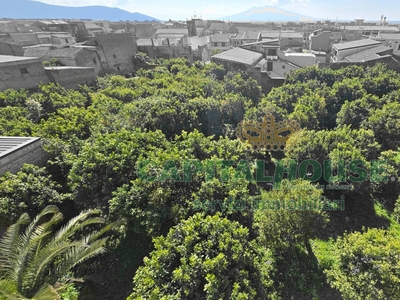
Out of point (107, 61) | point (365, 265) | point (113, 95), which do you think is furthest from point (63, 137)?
point (107, 61)

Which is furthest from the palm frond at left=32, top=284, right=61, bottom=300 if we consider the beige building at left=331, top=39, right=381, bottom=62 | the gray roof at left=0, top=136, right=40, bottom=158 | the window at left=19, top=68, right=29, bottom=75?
the beige building at left=331, top=39, right=381, bottom=62

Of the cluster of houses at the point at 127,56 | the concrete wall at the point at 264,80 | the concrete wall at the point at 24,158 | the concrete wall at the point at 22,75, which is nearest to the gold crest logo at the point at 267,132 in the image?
the concrete wall at the point at 264,80

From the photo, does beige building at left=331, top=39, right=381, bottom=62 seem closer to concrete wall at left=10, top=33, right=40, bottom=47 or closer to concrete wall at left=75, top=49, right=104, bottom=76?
concrete wall at left=75, top=49, right=104, bottom=76

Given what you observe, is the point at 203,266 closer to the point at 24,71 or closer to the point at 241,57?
the point at 24,71

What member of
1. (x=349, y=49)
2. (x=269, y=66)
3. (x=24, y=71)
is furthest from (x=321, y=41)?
(x=24, y=71)

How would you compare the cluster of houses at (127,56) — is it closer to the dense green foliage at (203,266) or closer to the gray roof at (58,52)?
the gray roof at (58,52)

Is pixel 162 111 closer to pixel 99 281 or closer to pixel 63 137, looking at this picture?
pixel 63 137
